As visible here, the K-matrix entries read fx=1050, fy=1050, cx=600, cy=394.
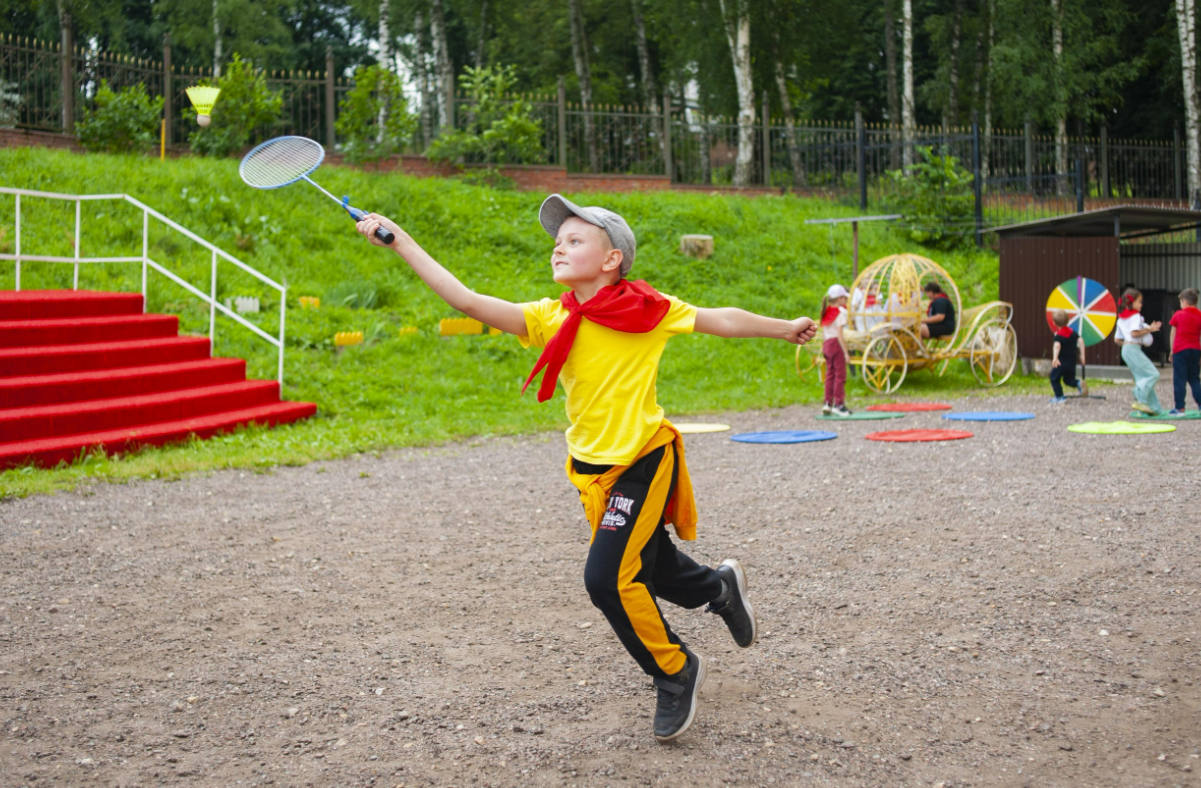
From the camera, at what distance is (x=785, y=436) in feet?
35.2

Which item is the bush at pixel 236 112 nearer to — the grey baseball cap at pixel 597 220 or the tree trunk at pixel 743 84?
the tree trunk at pixel 743 84

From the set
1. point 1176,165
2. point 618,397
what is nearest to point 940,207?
point 1176,165

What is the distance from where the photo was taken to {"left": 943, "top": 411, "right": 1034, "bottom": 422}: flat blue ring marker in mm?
11664

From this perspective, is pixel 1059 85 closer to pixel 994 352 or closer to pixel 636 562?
pixel 994 352

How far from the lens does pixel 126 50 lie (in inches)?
1587

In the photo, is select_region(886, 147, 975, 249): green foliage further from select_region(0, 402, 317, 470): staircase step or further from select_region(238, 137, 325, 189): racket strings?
select_region(238, 137, 325, 189): racket strings

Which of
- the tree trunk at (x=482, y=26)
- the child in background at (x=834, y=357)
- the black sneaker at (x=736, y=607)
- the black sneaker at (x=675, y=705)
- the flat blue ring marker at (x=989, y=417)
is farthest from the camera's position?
the tree trunk at (x=482, y=26)

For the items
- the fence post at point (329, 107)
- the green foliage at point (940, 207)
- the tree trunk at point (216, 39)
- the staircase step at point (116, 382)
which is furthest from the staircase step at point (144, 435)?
the tree trunk at point (216, 39)

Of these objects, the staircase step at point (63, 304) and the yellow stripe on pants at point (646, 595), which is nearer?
the yellow stripe on pants at point (646, 595)

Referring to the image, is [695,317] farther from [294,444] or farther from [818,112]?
[818,112]

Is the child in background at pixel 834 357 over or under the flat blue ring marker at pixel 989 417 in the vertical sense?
over

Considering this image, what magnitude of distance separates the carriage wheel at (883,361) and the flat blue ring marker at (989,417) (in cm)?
247

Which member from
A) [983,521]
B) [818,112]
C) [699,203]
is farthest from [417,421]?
[818,112]

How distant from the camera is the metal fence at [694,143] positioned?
770 inches
